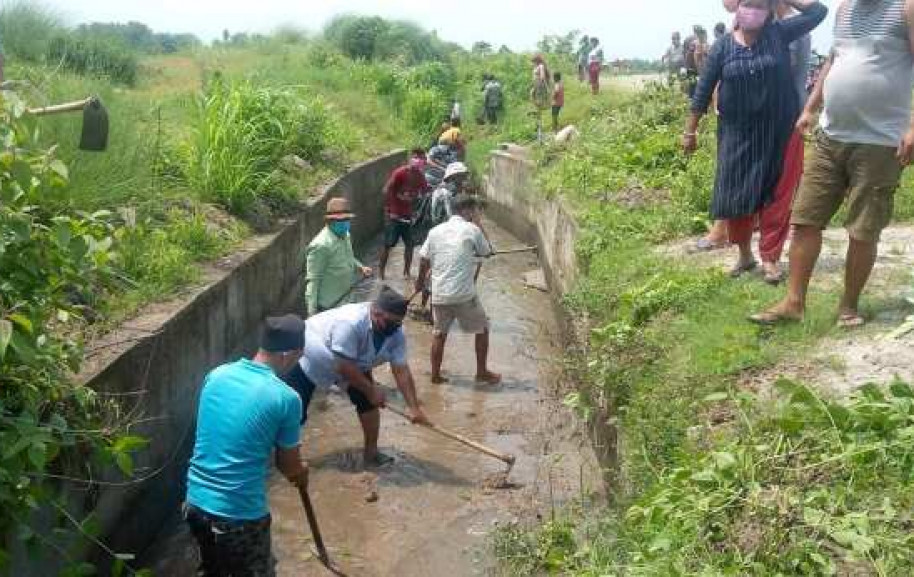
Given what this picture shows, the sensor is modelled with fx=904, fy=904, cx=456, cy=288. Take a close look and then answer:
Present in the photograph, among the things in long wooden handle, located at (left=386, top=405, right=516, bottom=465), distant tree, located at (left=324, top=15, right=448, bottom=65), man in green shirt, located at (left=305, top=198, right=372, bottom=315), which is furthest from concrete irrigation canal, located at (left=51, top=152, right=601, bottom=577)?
distant tree, located at (left=324, top=15, right=448, bottom=65)

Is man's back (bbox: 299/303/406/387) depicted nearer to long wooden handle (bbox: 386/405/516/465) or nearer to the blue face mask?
long wooden handle (bbox: 386/405/516/465)

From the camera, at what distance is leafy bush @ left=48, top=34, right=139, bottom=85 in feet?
54.0

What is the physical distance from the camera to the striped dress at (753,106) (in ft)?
20.4

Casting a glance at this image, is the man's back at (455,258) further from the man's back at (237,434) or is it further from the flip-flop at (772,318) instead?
the man's back at (237,434)

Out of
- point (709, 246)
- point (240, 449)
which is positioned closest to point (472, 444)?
point (240, 449)

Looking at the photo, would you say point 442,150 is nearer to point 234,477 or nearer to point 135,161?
point 135,161

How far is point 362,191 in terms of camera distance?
600 inches

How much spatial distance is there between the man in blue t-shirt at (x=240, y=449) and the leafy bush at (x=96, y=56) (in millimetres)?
12576

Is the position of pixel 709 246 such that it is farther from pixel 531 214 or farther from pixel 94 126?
pixel 531 214

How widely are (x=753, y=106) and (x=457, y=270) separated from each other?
302 centimetres

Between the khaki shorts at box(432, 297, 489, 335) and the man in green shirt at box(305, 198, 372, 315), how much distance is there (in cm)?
92

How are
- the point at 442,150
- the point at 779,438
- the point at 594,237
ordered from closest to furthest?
the point at 779,438 → the point at 594,237 → the point at 442,150

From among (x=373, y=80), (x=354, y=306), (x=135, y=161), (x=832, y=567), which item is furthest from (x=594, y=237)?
(x=373, y=80)

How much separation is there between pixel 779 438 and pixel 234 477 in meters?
2.52
